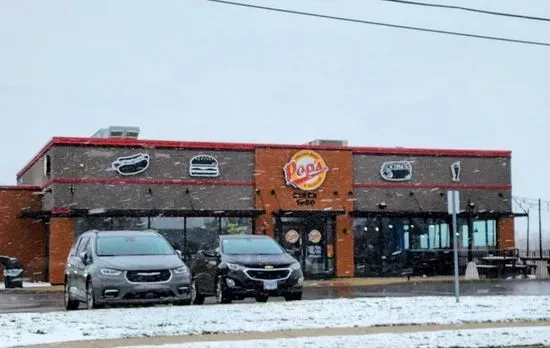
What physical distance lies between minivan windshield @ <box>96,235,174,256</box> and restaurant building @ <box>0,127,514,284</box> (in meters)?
16.4

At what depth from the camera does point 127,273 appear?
1820 centimetres

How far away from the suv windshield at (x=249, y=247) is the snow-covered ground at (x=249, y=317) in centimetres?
277

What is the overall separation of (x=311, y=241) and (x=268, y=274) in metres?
18.4

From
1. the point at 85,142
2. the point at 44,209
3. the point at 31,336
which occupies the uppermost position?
the point at 85,142

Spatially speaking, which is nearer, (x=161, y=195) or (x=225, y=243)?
(x=225, y=243)

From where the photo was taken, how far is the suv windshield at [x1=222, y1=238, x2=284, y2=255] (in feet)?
71.1

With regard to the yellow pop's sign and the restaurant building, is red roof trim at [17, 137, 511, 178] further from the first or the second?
the yellow pop's sign

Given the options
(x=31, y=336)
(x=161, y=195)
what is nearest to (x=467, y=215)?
(x=161, y=195)

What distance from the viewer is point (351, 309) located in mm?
17797

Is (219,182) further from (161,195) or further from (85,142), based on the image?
(85,142)

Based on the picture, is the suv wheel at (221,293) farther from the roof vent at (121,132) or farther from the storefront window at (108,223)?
the roof vent at (121,132)

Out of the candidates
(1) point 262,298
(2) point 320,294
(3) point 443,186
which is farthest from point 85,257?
(3) point 443,186

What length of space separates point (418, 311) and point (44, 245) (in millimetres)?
24796

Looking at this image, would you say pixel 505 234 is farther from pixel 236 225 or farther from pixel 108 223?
pixel 108 223
